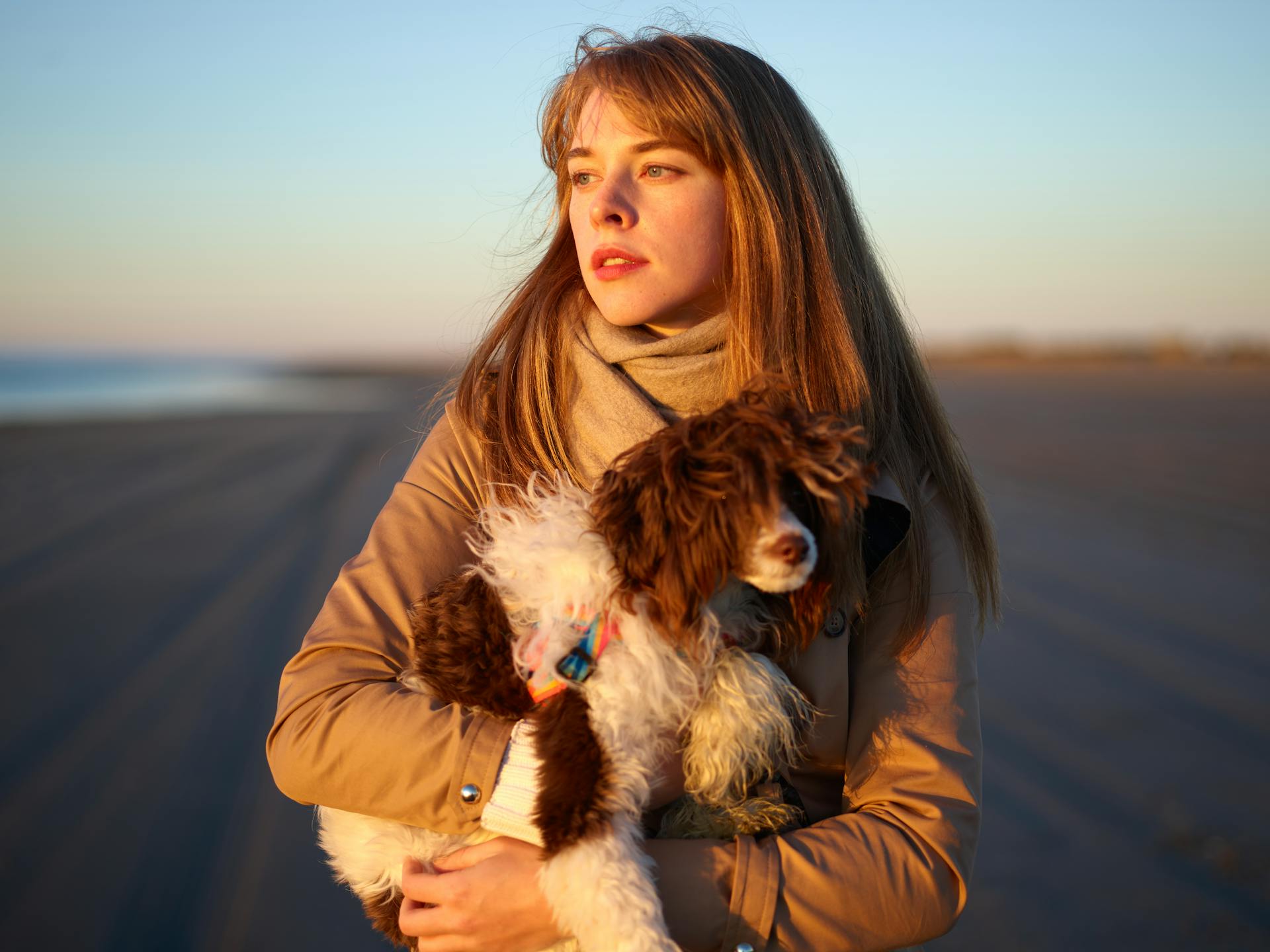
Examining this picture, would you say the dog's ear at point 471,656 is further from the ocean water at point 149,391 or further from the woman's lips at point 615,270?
the ocean water at point 149,391

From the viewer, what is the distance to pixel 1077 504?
1277 cm

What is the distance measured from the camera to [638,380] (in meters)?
2.56

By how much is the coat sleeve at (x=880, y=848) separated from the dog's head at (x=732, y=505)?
373 millimetres

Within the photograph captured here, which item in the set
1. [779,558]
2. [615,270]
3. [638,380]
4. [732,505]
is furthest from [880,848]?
[615,270]

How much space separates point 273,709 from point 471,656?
4.64 m

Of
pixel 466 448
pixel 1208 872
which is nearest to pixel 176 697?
pixel 466 448

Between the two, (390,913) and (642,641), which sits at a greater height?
(642,641)

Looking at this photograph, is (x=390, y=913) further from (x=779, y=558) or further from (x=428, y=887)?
(x=779, y=558)

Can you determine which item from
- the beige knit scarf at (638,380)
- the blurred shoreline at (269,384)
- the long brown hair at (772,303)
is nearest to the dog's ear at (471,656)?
the long brown hair at (772,303)

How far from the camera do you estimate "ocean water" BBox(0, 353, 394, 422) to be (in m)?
31.5

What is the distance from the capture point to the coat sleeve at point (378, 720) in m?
1.99

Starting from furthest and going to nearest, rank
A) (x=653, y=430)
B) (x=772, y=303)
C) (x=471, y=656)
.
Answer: (x=772, y=303) < (x=653, y=430) < (x=471, y=656)

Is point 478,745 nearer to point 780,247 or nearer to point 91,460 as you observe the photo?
point 780,247

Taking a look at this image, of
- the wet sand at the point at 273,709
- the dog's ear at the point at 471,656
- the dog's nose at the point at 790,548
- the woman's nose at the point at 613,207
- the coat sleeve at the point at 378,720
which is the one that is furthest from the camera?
the wet sand at the point at 273,709
